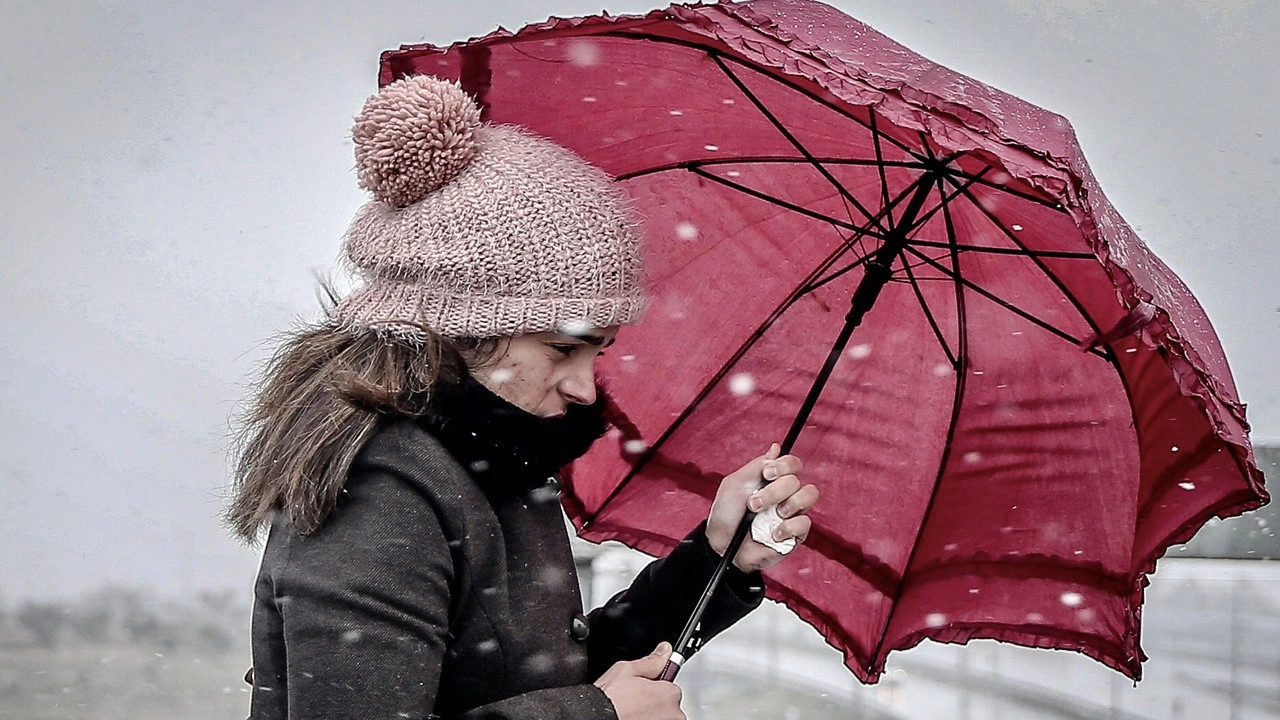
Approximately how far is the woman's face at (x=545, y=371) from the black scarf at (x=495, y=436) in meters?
0.03

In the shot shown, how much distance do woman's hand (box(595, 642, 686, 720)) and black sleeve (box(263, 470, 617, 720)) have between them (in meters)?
0.13

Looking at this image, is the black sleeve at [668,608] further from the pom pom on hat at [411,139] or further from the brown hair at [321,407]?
the pom pom on hat at [411,139]

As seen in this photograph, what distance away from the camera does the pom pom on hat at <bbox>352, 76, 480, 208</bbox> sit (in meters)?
1.34

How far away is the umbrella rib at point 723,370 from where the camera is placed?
1860 mm

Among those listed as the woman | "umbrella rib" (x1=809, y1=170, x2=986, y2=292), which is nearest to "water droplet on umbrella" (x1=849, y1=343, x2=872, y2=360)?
"umbrella rib" (x1=809, y1=170, x2=986, y2=292)

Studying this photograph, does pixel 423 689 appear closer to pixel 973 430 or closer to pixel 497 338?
pixel 497 338

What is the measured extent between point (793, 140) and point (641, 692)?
76 cm

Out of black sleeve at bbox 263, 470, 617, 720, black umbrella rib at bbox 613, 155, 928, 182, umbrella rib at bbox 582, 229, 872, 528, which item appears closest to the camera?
black sleeve at bbox 263, 470, 617, 720

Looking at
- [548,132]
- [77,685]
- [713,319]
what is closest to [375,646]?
[548,132]

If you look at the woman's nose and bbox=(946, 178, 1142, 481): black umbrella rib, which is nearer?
the woman's nose

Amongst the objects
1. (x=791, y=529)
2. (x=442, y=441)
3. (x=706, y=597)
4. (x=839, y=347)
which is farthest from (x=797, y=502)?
(x=442, y=441)

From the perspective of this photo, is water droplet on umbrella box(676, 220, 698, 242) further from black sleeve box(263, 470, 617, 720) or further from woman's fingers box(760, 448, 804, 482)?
black sleeve box(263, 470, 617, 720)

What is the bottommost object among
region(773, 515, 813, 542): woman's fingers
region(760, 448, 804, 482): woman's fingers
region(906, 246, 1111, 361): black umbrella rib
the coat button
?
the coat button

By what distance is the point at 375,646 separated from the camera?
1160mm
